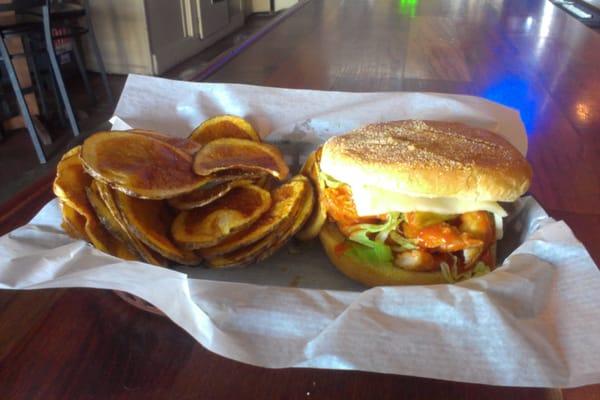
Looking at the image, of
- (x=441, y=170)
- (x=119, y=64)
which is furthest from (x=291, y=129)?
(x=119, y=64)

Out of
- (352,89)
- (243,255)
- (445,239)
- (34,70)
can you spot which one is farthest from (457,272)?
(34,70)

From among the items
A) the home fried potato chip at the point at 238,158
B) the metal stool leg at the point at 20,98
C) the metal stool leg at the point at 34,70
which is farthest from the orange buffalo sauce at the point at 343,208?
the metal stool leg at the point at 34,70

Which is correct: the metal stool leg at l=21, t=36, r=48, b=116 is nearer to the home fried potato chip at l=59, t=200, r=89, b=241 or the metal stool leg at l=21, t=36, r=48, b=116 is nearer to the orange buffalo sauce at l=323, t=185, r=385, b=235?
the home fried potato chip at l=59, t=200, r=89, b=241

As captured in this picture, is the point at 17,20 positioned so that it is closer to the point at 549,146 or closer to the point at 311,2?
the point at 311,2

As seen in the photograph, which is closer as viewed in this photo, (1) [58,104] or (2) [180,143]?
(2) [180,143]

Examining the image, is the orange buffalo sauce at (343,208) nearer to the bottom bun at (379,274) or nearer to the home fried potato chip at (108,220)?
the bottom bun at (379,274)

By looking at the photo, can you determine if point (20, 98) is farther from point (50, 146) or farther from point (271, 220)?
point (271, 220)

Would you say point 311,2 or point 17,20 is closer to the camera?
point 17,20
